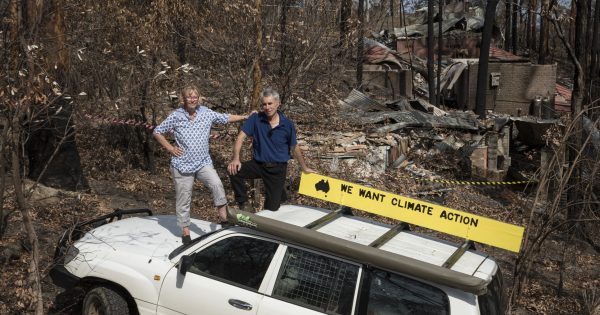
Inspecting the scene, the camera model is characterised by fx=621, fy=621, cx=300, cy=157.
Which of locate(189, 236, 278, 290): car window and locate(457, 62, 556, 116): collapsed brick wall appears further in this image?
locate(457, 62, 556, 116): collapsed brick wall

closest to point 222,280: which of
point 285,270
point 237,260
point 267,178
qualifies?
point 237,260

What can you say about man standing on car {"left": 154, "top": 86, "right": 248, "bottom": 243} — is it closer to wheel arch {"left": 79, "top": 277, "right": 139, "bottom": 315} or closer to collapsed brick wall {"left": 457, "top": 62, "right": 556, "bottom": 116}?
wheel arch {"left": 79, "top": 277, "right": 139, "bottom": 315}

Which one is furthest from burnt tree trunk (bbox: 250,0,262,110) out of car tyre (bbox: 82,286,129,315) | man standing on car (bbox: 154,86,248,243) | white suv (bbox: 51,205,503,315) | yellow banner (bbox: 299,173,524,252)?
car tyre (bbox: 82,286,129,315)

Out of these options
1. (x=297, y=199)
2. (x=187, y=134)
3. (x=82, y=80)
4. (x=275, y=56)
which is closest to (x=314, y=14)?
(x=275, y=56)

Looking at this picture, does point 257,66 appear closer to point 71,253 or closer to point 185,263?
point 71,253

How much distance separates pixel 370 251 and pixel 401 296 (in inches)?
15.0

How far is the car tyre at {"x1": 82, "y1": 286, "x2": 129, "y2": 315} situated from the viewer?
16.2 ft

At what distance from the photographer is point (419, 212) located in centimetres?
529

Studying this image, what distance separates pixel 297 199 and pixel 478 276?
224 inches

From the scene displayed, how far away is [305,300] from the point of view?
4492mm

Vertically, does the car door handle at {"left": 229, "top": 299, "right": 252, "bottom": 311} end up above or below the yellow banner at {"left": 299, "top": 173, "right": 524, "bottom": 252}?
below

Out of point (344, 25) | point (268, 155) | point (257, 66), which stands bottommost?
point (268, 155)

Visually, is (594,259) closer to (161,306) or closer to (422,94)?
(161,306)

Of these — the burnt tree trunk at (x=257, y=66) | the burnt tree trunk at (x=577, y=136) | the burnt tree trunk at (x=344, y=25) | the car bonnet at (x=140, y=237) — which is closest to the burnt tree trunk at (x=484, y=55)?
the burnt tree trunk at (x=577, y=136)
